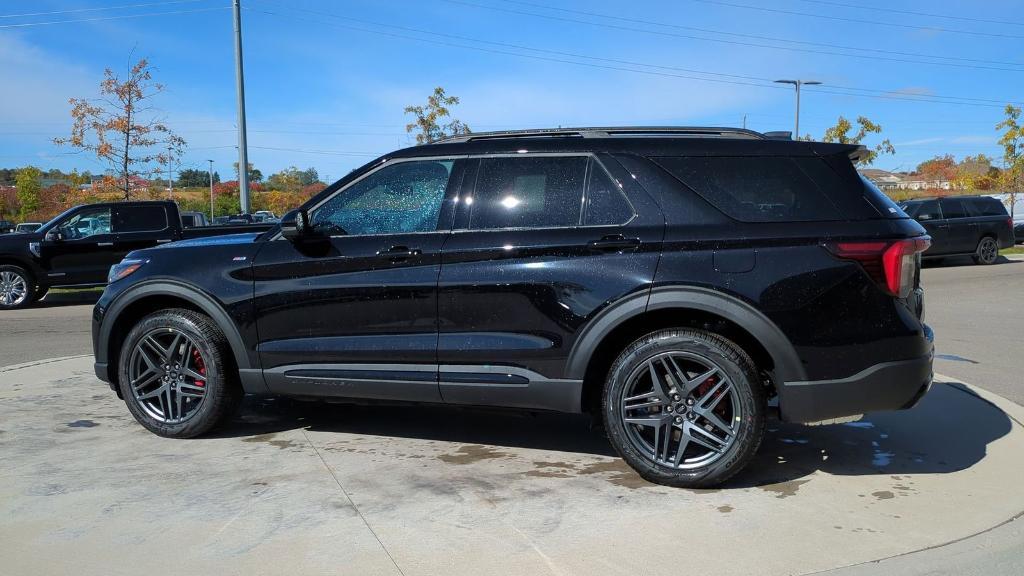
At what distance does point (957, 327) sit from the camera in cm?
1038

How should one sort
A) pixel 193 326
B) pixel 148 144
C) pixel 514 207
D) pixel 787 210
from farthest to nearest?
1. pixel 148 144
2. pixel 193 326
3. pixel 514 207
4. pixel 787 210

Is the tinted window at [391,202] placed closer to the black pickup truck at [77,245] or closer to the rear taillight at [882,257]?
the rear taillight at [882,257]

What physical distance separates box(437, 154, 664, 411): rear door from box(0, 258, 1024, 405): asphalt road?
4001 mm

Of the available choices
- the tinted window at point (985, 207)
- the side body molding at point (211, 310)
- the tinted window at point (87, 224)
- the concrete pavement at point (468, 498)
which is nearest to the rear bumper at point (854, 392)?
the concrete pavement at point (468, 498)

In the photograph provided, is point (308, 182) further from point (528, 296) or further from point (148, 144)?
point (528, 296)

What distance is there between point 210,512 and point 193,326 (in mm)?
1552

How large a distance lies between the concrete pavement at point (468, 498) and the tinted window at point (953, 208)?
16.5 meters

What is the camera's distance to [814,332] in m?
4.22

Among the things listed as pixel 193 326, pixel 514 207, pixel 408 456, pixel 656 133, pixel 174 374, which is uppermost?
pixel 656 133

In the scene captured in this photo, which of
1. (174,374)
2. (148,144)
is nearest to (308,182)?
(148,144)

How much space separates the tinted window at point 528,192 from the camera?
4672mm

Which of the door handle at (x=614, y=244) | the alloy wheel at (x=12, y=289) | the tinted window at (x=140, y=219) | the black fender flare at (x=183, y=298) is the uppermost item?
the door handle at (x=614, y=244)

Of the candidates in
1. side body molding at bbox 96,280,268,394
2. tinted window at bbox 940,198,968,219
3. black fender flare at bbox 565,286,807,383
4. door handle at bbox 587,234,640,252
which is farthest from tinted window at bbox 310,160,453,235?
tinted window at bbox 940,198,968,219

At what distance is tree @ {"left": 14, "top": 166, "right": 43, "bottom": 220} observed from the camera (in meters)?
55.7
